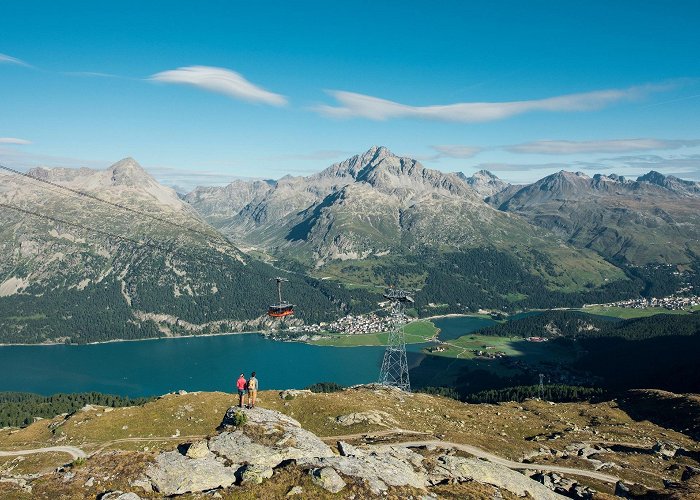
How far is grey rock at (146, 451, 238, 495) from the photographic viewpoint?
3378 centimetres

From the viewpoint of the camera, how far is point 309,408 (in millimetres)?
86000

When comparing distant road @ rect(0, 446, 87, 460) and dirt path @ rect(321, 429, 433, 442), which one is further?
dirt path @ rect(321, 429, 433, 442)

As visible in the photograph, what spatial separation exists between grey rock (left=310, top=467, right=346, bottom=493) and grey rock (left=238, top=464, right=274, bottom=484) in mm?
3355

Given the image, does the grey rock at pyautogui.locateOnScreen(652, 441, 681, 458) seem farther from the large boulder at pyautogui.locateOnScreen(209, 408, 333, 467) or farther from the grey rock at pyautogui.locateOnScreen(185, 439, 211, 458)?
the grey rock at pyautogui.locateOnScreen(185, 439, 211, 458)

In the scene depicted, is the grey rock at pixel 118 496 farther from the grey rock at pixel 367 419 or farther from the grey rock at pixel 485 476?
the grey rock at pixel 367 419

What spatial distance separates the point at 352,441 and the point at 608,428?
53.7 metres

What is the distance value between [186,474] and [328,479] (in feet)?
35.3

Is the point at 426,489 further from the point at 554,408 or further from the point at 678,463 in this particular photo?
the point at 554,408

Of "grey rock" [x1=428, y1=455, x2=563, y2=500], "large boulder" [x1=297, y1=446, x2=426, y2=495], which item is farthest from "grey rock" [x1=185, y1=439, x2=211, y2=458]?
"grey rock" [x1=428, y1=455, x2=563, y2=500]

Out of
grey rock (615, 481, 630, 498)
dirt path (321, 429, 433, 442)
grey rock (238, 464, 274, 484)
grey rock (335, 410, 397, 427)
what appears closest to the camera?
grey rock (238, 464, 274, 484)

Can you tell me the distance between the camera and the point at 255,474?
3400cm

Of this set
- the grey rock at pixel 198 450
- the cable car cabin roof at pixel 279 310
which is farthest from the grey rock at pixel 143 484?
the cable car cabin roof at pixel 279 310

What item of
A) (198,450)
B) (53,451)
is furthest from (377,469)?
(53,451)

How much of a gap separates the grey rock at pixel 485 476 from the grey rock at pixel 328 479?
10.2m
